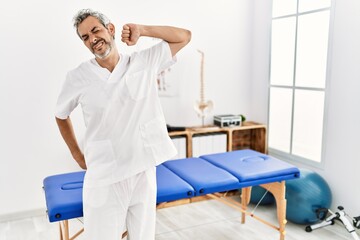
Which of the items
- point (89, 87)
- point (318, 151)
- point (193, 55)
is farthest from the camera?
point (193, 55)

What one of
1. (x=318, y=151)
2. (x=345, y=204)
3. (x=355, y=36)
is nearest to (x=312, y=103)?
(x=318, y=151)

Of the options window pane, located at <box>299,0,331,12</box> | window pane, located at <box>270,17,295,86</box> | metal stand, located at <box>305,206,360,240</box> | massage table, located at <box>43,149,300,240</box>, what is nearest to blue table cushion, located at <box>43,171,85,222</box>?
massage table, located at <box>43,149,300,240</box>

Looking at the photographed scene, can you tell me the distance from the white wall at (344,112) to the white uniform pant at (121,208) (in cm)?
178

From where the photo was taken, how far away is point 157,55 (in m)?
1.75

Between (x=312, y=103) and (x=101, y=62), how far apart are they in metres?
2.12

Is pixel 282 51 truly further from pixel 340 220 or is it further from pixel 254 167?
pixel 340 220

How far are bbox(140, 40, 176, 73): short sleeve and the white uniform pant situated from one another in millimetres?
515

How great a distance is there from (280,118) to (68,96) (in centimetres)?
239

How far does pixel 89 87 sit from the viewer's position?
5.37 ft

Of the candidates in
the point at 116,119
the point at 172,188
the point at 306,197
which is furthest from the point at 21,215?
the point at 306,197

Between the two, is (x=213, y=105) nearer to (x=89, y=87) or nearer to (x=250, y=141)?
(x=250, y=141)

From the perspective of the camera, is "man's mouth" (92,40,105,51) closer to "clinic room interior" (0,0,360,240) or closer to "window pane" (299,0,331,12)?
"clinic room interior" (0,0,360,240)

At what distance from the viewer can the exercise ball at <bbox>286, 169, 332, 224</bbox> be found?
9.22 ft

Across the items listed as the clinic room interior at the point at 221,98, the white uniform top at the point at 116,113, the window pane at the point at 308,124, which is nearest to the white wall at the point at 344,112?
the clinic room interior at the point at 221,98
